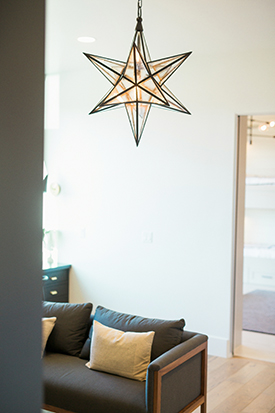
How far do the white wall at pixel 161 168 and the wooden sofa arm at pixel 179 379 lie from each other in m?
1.50

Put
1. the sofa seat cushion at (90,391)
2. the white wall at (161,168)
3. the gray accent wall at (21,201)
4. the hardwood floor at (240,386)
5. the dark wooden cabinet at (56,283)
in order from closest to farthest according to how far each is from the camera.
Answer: the gray accent wall at (21,201)
the sofa seat cushion at (90,391)
the hardwood floor at (240,386)
the white wall at (161,168)
the dark wooden cabinet at (56,283)

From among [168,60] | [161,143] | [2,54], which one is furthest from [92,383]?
[161,143]

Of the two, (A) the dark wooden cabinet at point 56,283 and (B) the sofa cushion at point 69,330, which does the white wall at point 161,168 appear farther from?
(B) the sofa cushion at point 69,330

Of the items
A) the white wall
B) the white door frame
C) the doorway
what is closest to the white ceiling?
the white wall

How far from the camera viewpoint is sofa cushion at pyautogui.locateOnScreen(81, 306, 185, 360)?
8.25ft

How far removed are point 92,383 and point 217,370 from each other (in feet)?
5.32

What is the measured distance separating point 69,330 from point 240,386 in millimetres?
1474

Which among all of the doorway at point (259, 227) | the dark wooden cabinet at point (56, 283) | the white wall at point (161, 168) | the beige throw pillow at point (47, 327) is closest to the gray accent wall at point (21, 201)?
the beige throw pillow at point (47, 327)

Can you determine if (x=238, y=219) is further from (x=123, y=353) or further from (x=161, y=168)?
(x=123, y=353)

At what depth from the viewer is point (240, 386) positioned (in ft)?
10.8

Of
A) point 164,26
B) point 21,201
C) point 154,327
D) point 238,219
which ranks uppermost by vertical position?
point 164,26

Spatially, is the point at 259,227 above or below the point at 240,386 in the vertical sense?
above

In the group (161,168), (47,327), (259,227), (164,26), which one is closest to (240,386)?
(47,327)

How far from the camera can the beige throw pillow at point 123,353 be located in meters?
2.45
